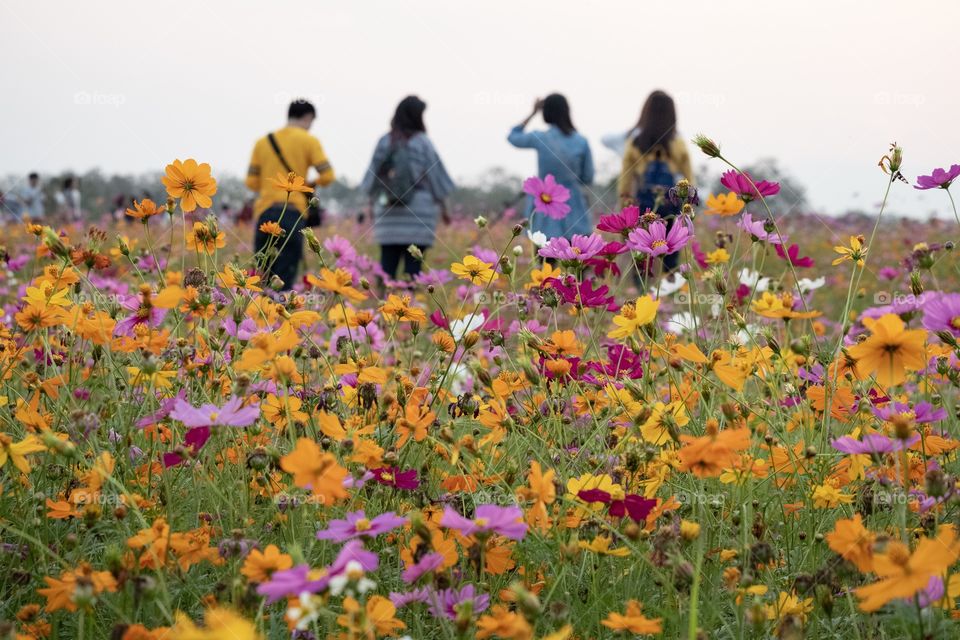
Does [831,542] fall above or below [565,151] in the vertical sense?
below

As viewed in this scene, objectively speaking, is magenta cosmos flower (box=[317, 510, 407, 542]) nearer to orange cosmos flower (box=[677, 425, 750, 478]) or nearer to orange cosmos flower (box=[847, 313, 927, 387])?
orange cosmos flower (box=[677, 425, 750, 478])

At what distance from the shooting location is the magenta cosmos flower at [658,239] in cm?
133

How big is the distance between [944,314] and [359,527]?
0.74m

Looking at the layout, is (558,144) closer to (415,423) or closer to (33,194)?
(415,423)

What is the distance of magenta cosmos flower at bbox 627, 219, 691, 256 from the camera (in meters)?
1.33

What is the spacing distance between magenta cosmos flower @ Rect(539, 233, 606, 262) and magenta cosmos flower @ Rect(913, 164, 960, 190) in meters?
0.53

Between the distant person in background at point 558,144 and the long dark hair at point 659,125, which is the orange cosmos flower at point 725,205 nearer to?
the distant person in background at point 558,144

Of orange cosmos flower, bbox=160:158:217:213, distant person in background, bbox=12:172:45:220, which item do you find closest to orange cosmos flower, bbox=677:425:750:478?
orange cosmos flower, bbox=160:158:217:213

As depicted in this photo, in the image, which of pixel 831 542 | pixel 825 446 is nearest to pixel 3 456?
pixel 831 542

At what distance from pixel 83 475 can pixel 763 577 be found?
0.90 meters

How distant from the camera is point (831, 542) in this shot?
829mm

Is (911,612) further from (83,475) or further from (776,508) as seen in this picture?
(83,475)

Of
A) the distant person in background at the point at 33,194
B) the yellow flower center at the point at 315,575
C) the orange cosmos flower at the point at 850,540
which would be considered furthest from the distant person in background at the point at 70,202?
the orange cosmos flower at the point at 850,540

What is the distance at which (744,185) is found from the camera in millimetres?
1447
